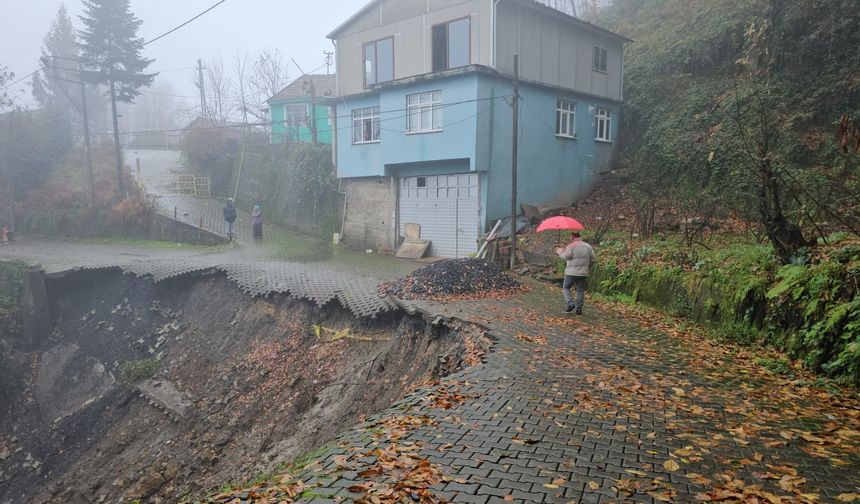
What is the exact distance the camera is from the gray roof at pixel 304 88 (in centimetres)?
3675

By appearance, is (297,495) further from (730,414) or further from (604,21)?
(604,21)

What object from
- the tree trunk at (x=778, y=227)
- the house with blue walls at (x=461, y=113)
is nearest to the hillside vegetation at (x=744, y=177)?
the tree trunk at (x=778, y=227)

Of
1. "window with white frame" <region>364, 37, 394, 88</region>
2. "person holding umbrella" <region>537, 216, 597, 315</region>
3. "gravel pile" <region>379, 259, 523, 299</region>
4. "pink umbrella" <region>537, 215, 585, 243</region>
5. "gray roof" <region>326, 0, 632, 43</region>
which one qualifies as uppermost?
"gray roof" <region>326, 0, 632, 43</region>

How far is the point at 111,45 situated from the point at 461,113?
2293 centimetres

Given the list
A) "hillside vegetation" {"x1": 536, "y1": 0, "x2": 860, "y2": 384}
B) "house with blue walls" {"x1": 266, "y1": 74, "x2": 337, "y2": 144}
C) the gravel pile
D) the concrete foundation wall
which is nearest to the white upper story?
"hillside vegetation" {"x1": 536, "y1": 0, "x2": 860, "y2": 384}

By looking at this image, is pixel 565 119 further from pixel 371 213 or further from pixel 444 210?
pixel 371 213

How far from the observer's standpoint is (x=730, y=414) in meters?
5.44

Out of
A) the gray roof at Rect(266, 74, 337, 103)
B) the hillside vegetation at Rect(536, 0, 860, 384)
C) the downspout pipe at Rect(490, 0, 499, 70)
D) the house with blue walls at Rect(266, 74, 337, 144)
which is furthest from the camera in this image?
the gray roof at Rect(266, 74, 337, 103)

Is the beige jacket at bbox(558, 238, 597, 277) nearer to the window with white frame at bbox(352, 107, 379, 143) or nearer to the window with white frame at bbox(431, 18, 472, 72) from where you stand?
the window with white frame at bbox(431, 18, 472, 72)

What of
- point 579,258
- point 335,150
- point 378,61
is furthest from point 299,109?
point 579,258

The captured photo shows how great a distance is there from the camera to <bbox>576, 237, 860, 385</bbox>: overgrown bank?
22.6 feet

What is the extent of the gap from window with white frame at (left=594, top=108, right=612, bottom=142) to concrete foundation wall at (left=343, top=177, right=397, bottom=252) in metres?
8.92

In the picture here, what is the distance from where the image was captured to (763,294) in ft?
28.2

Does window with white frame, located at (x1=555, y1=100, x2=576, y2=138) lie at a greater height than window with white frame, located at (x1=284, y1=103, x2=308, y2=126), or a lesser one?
lesser
